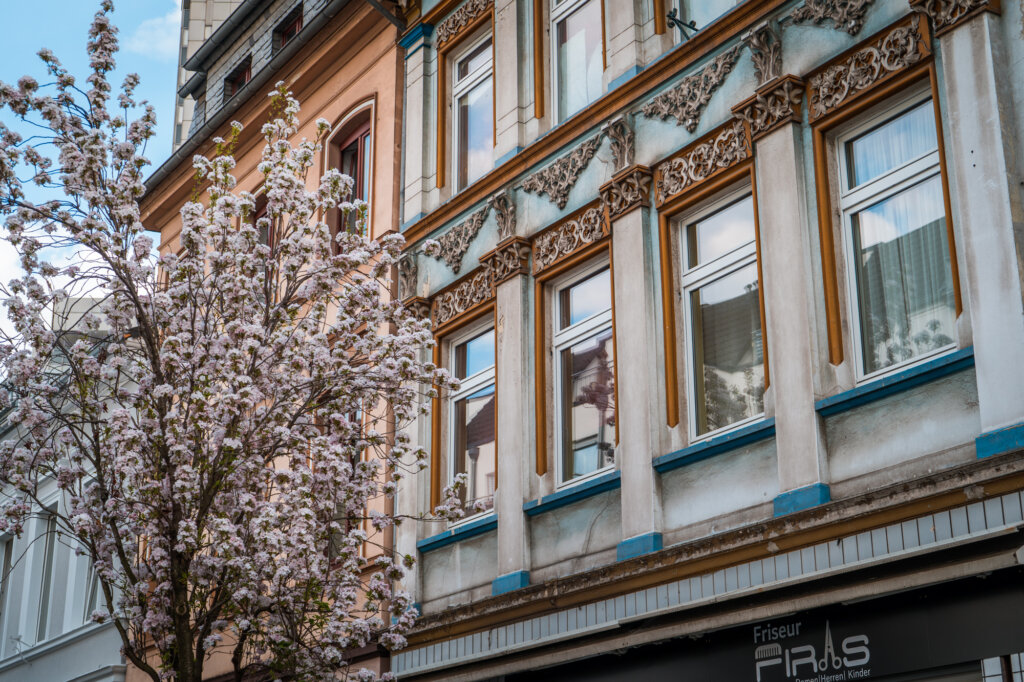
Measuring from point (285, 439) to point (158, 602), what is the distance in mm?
1862

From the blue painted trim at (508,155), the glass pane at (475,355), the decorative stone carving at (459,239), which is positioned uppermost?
the blue painted trim at (508,155)

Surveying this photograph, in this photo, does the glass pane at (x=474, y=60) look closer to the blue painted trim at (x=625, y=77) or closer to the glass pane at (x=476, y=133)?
the glass pane at (x=476, y=133)

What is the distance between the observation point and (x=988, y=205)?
9.44 m

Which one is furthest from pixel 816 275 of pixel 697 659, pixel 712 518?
pixel 697 659

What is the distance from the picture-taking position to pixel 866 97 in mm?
10859

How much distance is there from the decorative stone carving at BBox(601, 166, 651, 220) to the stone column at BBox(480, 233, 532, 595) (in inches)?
65.0

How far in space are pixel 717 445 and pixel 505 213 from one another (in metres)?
4.82

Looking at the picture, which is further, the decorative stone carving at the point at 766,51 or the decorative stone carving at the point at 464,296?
the decorative stone carving at the point at 464,296

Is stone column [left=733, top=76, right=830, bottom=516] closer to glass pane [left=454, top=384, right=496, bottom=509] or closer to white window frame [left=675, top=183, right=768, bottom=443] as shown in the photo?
white window frame [left=675, top=183, right=768, bottom=443]

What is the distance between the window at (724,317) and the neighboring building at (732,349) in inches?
1.1

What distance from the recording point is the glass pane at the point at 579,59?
1498 centimetres

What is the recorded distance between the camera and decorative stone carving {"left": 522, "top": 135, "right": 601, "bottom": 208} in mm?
14266

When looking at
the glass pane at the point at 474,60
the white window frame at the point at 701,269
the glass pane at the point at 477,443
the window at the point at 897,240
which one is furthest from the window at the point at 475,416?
the window at the point at 897,240

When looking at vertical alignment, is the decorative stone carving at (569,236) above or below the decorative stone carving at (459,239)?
below
